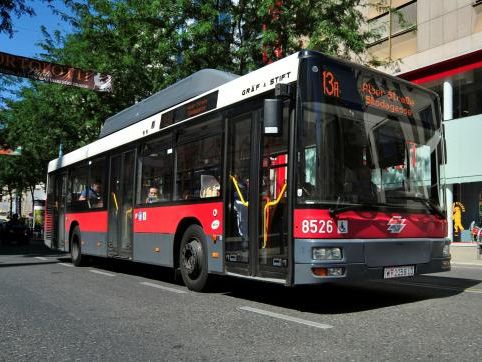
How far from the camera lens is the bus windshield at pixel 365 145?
21.5 ft

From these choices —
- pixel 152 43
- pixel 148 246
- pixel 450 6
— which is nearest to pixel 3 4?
pixel 152 43

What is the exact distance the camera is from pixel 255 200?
24.2 ft

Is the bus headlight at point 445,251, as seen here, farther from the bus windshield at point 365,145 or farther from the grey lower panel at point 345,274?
the grey lower panel at point 345,274

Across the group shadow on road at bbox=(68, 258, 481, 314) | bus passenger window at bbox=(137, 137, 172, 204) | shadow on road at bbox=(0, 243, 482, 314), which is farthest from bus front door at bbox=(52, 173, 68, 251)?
bus passenger window at bbox=(137, 137, 172, 204)

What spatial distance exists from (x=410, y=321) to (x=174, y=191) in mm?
4585

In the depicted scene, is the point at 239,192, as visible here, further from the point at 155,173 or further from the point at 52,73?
the point at 52,73

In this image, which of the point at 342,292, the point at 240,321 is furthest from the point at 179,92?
the point at 240,321

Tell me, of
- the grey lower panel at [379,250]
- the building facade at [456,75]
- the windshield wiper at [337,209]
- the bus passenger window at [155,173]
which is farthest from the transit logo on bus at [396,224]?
the building facade at [456,75]

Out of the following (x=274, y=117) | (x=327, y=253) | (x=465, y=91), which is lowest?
(x=327, y=253)

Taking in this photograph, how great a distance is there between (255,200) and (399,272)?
2011mm

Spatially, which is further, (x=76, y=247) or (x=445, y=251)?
(x=76, y=247)

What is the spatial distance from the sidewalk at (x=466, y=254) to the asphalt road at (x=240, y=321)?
7.16 metres

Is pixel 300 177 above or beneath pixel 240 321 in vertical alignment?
above

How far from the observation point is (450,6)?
817 inches
